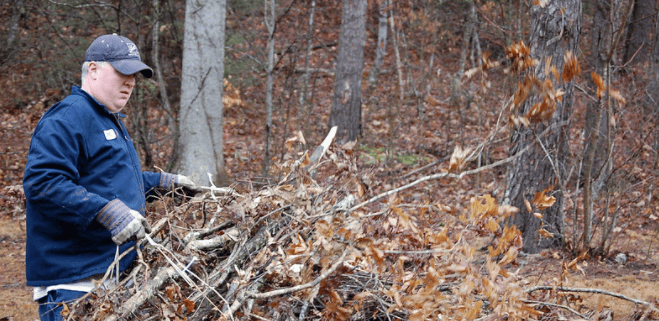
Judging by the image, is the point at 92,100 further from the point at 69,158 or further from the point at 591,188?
the point at 591,188

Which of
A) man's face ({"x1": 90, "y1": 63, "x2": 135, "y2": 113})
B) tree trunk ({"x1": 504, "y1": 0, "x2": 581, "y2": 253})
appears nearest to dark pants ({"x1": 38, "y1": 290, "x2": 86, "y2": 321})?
man's face ({"x1": 90, "y1": 63, "x2": 135, "y2": 113})

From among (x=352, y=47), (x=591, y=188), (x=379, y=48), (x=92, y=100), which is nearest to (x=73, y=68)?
(x=352, y=47)

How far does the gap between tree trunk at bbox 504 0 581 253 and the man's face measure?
3.46 metres

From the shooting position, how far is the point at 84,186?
2.44m

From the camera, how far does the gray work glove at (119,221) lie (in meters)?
2.27

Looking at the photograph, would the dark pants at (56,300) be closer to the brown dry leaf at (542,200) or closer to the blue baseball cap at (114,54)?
the blue baseball cap at (114,54)

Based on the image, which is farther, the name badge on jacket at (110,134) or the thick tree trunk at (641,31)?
the thick tree trunk at (641,31)

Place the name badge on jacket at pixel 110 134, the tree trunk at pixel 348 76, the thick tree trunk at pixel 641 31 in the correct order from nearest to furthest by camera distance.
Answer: the name badge on jacket at pixel 110 134
the tree trunk at pixel 348 76
the thick tree trunk at pixel 641 31

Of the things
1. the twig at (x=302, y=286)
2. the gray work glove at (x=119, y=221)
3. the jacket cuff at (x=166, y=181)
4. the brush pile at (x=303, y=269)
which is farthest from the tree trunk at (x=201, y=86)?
the gray work glove at (x=119, y=221)

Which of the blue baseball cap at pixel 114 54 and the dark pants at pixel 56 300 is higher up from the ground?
the blue baseball cap at pixel 114 54

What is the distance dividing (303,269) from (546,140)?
10.8 feet

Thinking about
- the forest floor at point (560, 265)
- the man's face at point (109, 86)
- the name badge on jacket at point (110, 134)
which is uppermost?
the man's face at point (109, 86)

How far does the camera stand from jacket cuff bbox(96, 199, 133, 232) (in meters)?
2.27

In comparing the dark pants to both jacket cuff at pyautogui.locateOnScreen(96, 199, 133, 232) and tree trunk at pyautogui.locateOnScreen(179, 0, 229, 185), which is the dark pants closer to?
jacket cuff at pyautogui.locateOnScreen(96, 199, 133, 232)
